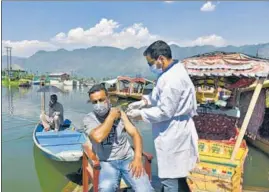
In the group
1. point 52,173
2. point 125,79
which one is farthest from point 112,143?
point 125,79

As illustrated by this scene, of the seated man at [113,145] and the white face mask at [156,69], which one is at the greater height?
the white face mask at [156,69]

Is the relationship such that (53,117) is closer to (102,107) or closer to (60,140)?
(60,140)

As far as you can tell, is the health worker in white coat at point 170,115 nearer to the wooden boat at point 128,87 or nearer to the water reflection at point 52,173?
the water reflection at point 52,173

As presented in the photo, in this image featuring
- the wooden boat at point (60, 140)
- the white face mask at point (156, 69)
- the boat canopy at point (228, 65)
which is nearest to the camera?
the white face mask at point (156, 69)

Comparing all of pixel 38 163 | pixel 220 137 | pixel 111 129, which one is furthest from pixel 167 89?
pixel 38 163

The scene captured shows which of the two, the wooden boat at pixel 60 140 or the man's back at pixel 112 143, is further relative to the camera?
the wooden boat at pixel 60 140

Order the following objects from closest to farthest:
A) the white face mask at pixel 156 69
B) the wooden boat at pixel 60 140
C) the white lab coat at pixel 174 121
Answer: the white lab coat at pixel 174 121
the white face mask at pixel 156 69
the wooden boat at pixel 60 140

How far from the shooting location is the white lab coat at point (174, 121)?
258 centimetres

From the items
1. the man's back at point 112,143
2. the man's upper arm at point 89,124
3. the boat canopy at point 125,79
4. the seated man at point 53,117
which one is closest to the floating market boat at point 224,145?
the man's back at point 112,143

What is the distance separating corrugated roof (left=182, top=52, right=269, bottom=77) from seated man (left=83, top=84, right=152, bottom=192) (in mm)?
2160

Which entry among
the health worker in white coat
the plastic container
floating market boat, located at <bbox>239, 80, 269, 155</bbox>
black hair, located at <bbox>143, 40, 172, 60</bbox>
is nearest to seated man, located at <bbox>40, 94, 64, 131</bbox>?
the plastic container

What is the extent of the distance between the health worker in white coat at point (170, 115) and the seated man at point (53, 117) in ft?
18.1

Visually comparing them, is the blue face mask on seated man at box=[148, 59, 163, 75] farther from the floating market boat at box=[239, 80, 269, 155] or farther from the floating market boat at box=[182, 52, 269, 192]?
the floating market boat at box=[239, 80, 269, 155]

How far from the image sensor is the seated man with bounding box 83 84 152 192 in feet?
9.27
